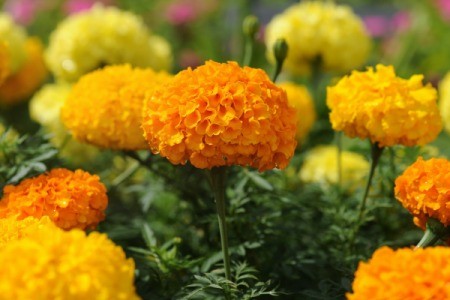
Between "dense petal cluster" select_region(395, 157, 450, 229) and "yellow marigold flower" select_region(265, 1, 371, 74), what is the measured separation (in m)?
1.11

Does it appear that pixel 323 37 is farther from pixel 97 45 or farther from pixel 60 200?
pixel 60 200

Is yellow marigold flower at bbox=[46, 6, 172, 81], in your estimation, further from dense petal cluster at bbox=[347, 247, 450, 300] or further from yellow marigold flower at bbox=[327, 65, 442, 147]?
dense petal cluster at bbox=[347, 247, 450, 300]

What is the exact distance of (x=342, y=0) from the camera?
20.1 ft

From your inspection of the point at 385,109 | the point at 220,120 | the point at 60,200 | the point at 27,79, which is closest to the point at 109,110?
the point at 60,200

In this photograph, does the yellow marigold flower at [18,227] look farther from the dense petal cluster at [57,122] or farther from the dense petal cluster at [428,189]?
the dense petal cluster at [57,122]

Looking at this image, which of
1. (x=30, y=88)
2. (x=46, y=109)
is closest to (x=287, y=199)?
(x=46, y=109)

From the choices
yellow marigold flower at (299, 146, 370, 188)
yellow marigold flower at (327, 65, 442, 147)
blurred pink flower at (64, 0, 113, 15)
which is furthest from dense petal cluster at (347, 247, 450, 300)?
blurred pink flower at (64, 0, 113, 15)

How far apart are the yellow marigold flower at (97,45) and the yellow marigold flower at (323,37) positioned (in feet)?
1.50

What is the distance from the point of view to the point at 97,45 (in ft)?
7.86

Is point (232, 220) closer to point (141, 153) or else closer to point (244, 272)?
point (244, 272)

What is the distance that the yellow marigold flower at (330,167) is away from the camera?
2.30 metres

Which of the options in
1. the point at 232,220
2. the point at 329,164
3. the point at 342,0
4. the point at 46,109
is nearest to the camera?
the point at 232,220

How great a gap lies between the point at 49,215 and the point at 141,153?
26.8 inches

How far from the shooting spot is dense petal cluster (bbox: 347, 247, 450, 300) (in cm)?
106
